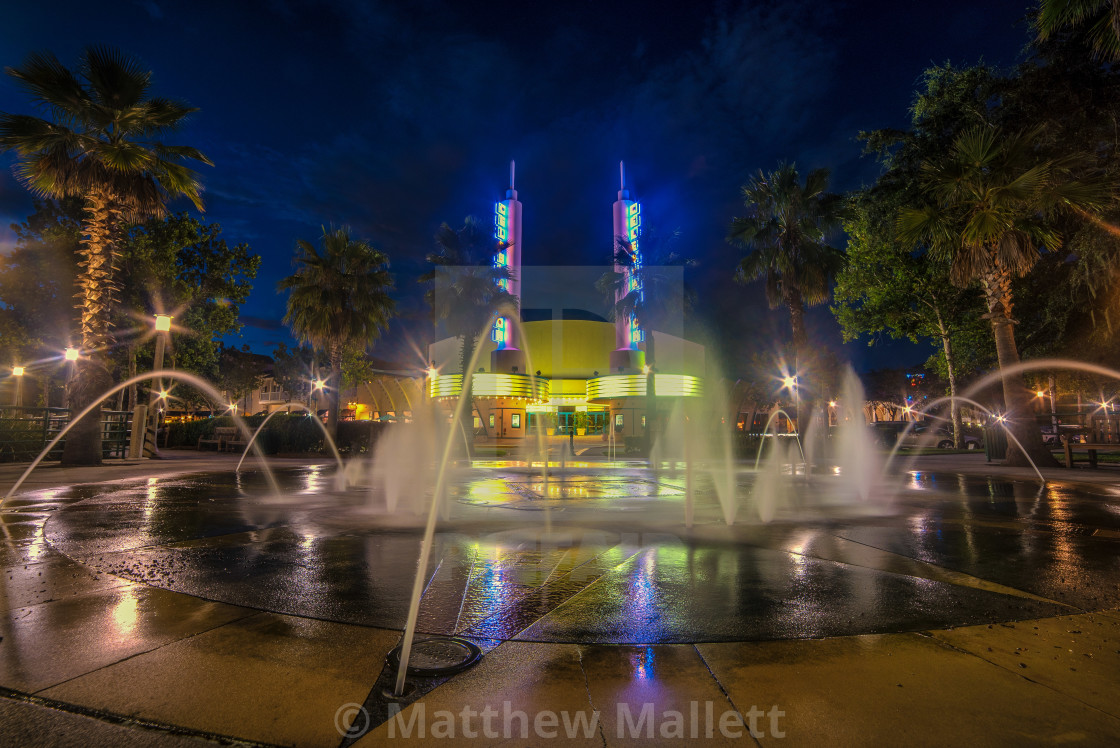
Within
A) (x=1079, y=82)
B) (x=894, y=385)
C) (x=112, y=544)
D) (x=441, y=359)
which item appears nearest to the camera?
(x=112, y=544)

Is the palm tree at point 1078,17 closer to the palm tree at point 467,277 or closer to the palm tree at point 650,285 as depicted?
the palm tree at point 650,285

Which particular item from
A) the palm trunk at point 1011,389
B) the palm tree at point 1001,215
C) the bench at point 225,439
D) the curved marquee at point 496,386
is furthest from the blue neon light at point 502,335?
the palm trunk at point 1011,389

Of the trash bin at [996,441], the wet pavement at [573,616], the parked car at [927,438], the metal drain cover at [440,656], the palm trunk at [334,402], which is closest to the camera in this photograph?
the wet pavement at [573,616]

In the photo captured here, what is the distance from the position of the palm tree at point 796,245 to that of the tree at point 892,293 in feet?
6.13

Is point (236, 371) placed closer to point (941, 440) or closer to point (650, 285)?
point (650, 285)

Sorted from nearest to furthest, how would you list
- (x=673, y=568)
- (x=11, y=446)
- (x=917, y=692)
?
(x=917, y=692) → (x=673, y=568) → (x=11, y=446)

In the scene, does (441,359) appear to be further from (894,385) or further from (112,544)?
(894,385)

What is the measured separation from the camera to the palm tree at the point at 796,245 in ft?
76.3

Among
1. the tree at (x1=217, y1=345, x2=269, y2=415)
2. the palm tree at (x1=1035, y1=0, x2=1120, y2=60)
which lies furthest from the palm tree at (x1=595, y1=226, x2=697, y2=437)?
the tree at (x1=217, y1=345, x2=269, y2=415)

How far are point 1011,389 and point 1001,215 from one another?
5.39m

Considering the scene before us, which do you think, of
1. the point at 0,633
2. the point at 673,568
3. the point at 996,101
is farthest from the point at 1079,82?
the point at 0,633

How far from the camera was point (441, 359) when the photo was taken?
205ft

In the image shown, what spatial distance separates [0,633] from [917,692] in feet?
16.1

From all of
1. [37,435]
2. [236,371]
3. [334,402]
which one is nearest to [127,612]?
[37,435]
